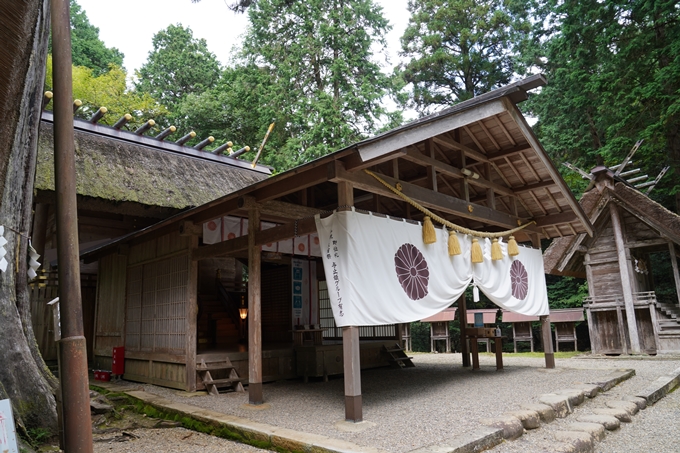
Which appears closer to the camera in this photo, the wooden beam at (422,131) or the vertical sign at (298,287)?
the wooden beam at (422,131)

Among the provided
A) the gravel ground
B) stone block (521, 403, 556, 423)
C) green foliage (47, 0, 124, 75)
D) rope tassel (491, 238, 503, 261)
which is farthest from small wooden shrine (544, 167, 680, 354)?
green foliage (47, 0, 124, 75)

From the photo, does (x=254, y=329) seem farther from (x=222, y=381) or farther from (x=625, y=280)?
(x=625, y=280)

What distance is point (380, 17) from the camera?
65.0 ft

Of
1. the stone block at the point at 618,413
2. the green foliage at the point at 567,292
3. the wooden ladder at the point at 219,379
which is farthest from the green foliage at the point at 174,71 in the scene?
the stone block at the point at 618,413

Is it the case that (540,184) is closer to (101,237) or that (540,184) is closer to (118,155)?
(118,155)

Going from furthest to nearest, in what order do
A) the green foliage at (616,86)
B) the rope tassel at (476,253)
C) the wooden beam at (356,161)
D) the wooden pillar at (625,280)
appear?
the green foliage at (616,86) < the wooden pillar at (625,280) < the rope tassel at (476,253) < the wooden beam at (356,161)

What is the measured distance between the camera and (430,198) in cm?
669

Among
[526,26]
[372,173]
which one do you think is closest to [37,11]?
[372,173]

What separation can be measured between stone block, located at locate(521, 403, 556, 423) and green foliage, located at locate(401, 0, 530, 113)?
1802cm

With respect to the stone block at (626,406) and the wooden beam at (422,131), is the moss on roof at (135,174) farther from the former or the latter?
the stone block at (626,406)

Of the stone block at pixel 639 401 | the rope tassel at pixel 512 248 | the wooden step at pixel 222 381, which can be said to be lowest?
the stone block at pixel 639 401

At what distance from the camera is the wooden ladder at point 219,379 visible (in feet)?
23.7

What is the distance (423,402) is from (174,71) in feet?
73.1

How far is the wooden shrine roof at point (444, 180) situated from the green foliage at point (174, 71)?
14.5 metres
